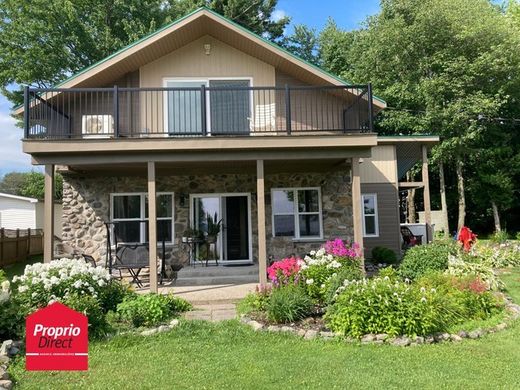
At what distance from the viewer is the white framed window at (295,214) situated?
12.4 meters

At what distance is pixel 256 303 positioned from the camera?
23.9ft

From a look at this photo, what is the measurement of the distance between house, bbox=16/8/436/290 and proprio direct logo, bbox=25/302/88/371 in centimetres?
772

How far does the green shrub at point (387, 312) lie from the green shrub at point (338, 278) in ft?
1.51

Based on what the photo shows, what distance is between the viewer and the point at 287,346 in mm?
5582

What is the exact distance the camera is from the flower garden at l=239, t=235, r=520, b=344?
5.84 metres

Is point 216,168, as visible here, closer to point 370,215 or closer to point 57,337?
point 370,215

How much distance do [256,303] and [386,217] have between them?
790 cm

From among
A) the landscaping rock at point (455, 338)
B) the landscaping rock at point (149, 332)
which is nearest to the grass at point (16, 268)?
the landscaping rock at point (149, 332)

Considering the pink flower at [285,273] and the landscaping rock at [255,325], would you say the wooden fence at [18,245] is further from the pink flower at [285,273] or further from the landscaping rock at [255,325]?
the landscaping rock at [255,325]

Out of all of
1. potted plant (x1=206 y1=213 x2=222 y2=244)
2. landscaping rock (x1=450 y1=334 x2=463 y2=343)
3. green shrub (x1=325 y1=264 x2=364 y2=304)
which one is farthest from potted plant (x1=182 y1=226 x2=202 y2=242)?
landscaping rock (x1=450 y1=334 x2=463 y2=343)

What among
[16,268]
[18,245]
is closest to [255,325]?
[16,268]

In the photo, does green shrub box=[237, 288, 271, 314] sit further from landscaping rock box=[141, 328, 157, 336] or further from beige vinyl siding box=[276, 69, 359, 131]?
beige vinyl siding box=[276, 69, 359, 131]

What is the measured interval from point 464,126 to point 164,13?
17224 millimetres

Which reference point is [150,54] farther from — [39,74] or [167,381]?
[39,74]
